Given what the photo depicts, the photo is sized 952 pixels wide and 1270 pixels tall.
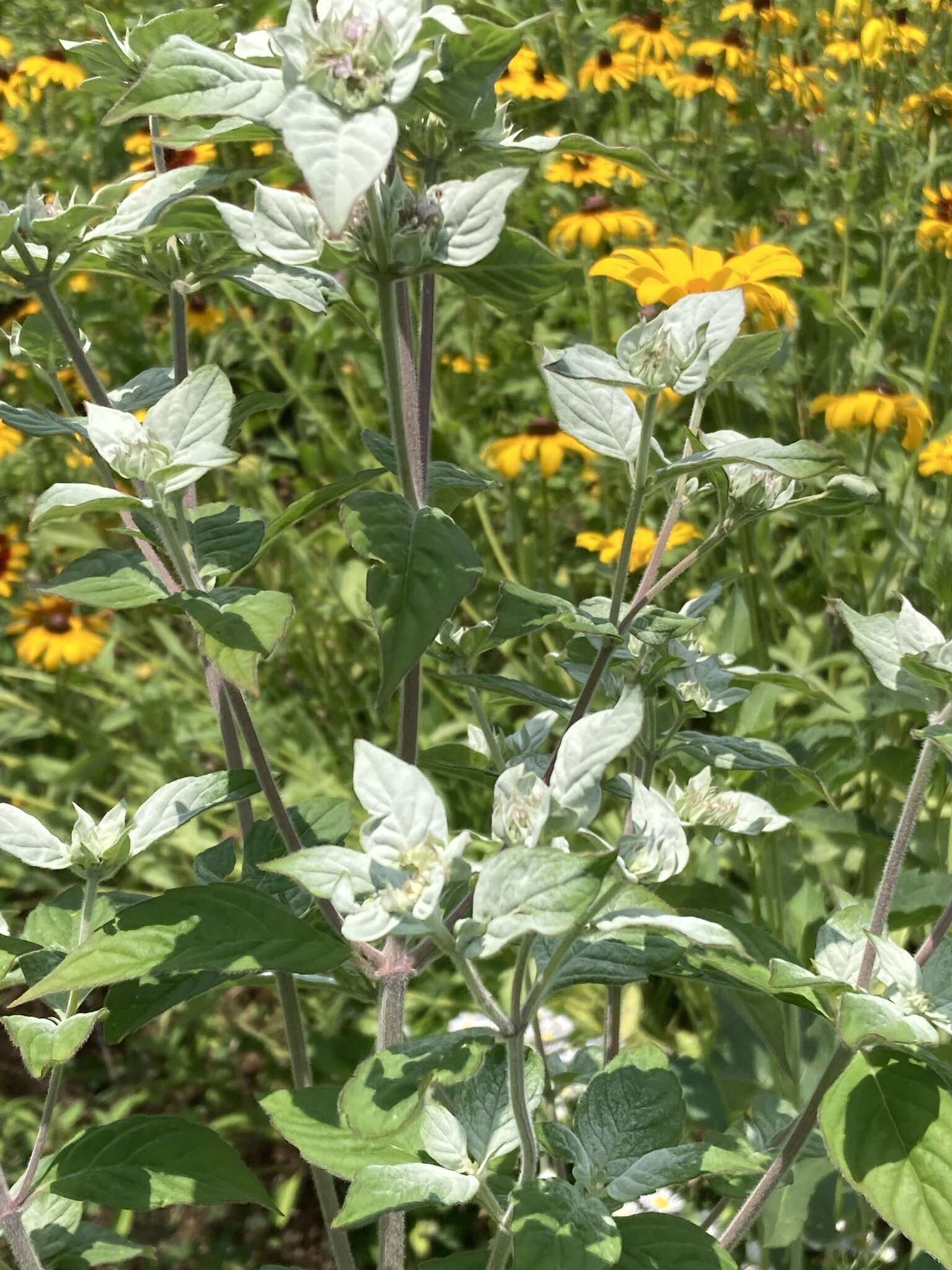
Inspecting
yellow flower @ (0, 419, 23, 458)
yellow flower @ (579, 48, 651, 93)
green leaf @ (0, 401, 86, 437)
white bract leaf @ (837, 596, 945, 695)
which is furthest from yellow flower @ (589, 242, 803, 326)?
yellow flower @ (0, 419, 23, 458)

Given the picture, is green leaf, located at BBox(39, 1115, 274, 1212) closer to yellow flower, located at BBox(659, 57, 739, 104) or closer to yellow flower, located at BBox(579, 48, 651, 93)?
yellow flower, located at BBox(659, 57, 739, 104)

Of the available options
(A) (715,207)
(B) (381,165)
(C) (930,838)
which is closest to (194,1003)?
(C) (930,838)

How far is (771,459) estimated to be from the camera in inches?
31.7

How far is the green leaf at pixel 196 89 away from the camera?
72 cm

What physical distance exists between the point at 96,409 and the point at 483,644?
37 centimetres

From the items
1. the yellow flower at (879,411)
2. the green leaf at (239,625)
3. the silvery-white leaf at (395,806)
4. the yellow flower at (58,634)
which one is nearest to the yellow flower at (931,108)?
the yellow flower at (879,411)

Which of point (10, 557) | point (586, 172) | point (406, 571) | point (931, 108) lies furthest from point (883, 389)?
point (10, 557)

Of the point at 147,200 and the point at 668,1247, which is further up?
the point at 147,200

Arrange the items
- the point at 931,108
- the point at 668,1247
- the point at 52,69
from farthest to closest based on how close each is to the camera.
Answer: the point at 52,69 < the point at 931,108 < the point at 668,1247

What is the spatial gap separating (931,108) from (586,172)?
26.8 inches

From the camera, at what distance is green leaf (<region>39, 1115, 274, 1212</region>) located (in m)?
0.93

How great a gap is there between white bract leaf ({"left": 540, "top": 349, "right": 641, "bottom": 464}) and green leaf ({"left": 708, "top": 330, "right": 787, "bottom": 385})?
77 mm

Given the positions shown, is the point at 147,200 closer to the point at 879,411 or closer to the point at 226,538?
the point at 226,538

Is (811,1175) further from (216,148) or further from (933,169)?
(216,148)
